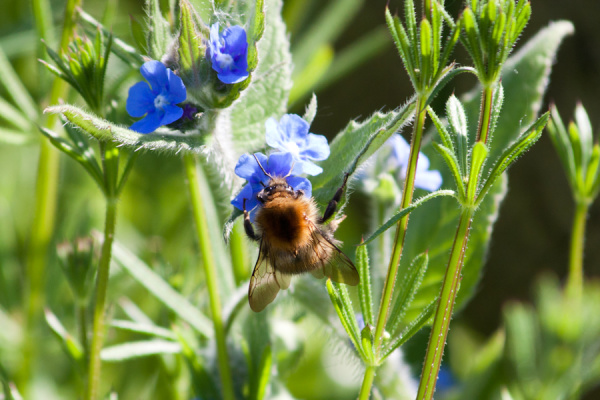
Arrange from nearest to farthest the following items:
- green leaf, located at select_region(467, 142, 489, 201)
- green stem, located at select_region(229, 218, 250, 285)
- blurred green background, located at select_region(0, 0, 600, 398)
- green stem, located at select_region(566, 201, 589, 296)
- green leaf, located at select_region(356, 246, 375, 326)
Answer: green leaf, located at select_region(467, 142, 489, 201) < green leaf, located at select_region(356, 246, 375, 326) < green stem, located at select_region(566, 201, 589, 296) < green stem, located at select_region(229, 218, 250, 285) < blurred green background, located at select_region(0, 0, 600, 398)

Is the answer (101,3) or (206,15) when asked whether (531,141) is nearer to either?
(206,15)

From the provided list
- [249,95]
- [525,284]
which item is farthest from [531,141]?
[525,284]

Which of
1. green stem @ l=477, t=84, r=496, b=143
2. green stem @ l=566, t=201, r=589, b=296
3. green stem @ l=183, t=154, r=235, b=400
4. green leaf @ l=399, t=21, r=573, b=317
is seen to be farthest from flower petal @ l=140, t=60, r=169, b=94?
green stem @ l=566, t=201, r=589, b=296

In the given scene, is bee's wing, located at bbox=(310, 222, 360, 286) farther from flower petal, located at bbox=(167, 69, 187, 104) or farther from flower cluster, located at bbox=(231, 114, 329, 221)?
flower petal, located at bbox=(167, 69, 187, 104)

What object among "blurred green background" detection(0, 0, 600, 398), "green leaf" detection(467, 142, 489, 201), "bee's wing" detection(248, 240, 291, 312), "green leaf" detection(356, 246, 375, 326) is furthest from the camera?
"blurred green background" detection(0, 0, 600, 398)

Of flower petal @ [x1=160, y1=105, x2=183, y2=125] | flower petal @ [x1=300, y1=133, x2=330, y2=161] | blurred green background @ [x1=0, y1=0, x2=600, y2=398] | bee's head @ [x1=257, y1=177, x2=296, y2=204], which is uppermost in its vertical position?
flower petal @ [x1=160, y1=105, x2=183, y2=125]

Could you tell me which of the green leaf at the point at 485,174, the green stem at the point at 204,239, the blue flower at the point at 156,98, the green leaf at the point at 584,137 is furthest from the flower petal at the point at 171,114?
the green leaf at the point at 584,137

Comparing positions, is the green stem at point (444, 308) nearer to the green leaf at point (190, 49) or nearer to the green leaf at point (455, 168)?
the green leaf at point (455, 168)
